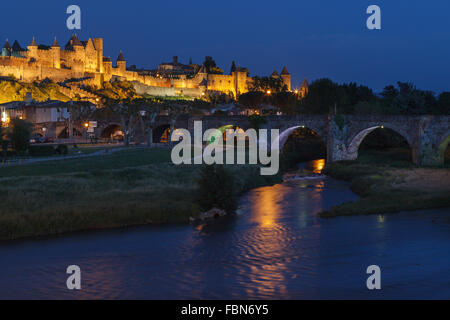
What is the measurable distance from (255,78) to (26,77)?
51854mm

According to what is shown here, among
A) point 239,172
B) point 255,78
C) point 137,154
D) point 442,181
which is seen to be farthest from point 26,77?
point 442,181

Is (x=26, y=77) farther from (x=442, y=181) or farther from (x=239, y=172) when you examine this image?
(x=442, y=181)

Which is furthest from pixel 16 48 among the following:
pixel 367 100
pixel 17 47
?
pixel 367 100

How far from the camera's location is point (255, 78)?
420 ft

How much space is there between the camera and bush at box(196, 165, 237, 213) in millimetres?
24641

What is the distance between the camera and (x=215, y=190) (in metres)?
24.7

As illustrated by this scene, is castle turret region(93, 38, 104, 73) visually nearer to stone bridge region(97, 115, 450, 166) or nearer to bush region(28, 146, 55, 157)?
stone bridge region(97, 115, 450, 166)

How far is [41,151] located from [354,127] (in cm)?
2611

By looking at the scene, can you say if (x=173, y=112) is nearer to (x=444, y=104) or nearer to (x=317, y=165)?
(x=317, y=165)

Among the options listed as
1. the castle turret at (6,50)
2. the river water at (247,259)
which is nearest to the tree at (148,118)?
the river water at (247,259)

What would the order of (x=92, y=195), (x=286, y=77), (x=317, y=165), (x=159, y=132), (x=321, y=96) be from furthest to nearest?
(x=286, y=77), (x=159, y=132), (x=321, y=96), (x=317, y=165), (x=92, y=195)

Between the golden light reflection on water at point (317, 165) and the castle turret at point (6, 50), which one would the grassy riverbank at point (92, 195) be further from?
the castle turret at point (6, 50)

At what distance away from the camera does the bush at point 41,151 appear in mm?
37688

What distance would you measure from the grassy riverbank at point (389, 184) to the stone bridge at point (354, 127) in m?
1.60
